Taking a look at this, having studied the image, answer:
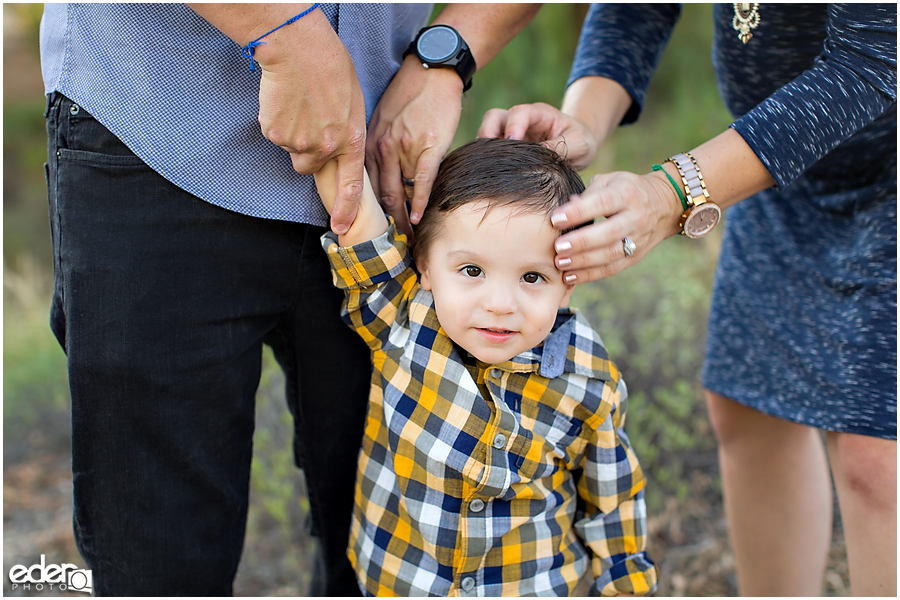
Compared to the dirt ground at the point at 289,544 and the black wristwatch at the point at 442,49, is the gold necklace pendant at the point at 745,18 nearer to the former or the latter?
the black wristwatch at the point at 442,49

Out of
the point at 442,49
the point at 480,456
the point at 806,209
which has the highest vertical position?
the point at 442,49

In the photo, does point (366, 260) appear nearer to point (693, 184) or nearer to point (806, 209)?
point (693, 184)

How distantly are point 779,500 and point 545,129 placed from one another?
4.11 feet

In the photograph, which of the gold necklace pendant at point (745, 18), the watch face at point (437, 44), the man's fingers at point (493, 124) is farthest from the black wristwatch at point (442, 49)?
the gold necklace pendant at point (745, 18)

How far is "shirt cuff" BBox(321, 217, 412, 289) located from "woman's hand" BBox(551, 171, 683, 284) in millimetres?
312

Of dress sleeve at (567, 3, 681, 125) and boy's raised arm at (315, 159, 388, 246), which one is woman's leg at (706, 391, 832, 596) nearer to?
dress sleeve at (567, 3, 681, 125)

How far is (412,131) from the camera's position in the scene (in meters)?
1.26

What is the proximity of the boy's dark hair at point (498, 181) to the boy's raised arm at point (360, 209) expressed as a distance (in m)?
0.10

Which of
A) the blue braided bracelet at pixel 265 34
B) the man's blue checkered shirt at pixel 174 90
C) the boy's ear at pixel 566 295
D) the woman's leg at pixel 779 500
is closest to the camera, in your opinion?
the blue braided bracelet at pixel 265 34

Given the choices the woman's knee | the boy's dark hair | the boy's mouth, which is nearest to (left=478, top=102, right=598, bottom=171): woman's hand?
the boy's dark hair

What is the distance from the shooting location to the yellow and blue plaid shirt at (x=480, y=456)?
1259 mm

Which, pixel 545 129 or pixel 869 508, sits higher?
pixel 545 129

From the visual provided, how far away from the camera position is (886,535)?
4.45 ft

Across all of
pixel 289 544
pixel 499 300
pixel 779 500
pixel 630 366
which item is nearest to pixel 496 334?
pixel 499 300
